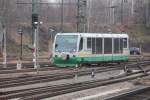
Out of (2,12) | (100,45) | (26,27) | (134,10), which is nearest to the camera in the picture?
(100,45)

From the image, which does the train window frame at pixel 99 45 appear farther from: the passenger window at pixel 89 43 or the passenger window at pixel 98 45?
the passenger window at pixel 89 43

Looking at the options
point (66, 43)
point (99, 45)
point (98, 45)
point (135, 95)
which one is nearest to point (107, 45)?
point (99, 45)

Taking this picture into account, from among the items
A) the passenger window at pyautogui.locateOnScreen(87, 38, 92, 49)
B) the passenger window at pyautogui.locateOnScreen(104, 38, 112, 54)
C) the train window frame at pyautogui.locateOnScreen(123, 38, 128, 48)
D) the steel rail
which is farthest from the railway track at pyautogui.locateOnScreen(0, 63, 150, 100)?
the train window frame at pyautogui.locateOnScreen(123, 38, 128, 48)

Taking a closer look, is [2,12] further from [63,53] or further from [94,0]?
[94,0]

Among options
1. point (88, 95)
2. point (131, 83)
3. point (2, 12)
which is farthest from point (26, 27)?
point (88, 95)

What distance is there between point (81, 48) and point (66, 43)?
121 centimetres

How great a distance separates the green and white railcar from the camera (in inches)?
1494

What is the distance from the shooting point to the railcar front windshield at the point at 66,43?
37.9 m

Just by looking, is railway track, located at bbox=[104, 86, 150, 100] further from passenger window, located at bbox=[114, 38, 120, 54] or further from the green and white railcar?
passenger window, located at bbox=[114, 38, 120, 54]

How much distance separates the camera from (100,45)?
4031cm

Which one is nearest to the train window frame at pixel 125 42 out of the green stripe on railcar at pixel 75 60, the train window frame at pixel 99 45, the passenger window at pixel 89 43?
the green stripe on railcar at pixel 75 60

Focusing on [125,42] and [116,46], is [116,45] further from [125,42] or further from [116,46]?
[125,42]

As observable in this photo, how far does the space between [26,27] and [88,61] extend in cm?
5246

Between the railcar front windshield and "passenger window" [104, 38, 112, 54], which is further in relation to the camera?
"passenger window" [104, 38, 112, 54]
